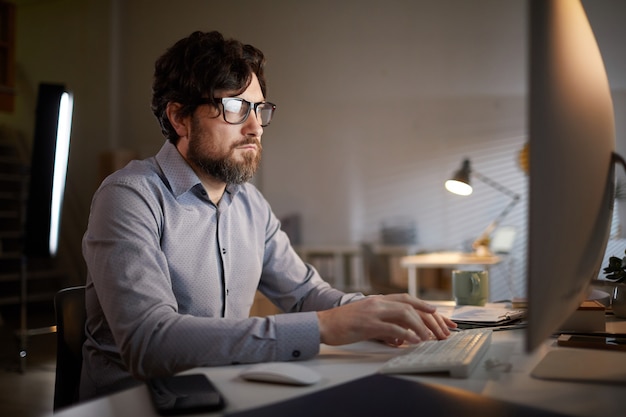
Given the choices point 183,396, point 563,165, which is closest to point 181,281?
point 183,396

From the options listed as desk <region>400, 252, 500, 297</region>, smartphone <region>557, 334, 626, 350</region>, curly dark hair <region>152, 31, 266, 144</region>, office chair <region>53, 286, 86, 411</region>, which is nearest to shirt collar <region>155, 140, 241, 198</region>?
curly dark hair <region>152, 31, 266, 144</region>

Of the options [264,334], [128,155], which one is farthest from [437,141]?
[264,334]

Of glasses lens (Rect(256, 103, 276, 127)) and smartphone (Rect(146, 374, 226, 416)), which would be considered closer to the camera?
smartphone (Rect(146, 374, 226, 416))

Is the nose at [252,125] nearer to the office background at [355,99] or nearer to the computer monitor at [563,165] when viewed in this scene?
the computer monitor at [563,165]

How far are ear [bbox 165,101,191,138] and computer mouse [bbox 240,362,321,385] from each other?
2.98 ft

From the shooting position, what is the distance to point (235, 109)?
5.21 feet

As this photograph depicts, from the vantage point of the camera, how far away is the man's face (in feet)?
5.27

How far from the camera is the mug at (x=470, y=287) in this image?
175 centimetres

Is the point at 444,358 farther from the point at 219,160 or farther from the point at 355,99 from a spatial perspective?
the point at 355,99

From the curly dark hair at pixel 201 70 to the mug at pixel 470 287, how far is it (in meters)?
0.78

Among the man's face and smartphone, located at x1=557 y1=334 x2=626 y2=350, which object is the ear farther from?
smartphone, located at x1=557 y1=334 x2=626 y2=350

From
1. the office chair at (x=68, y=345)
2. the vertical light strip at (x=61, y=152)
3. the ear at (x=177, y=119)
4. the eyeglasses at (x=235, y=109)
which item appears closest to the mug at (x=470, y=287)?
the eyeglasses at (x=235, y=109)

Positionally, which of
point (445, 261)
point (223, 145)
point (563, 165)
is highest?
point (223, 145)

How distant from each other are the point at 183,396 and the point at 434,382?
36 centimetres
